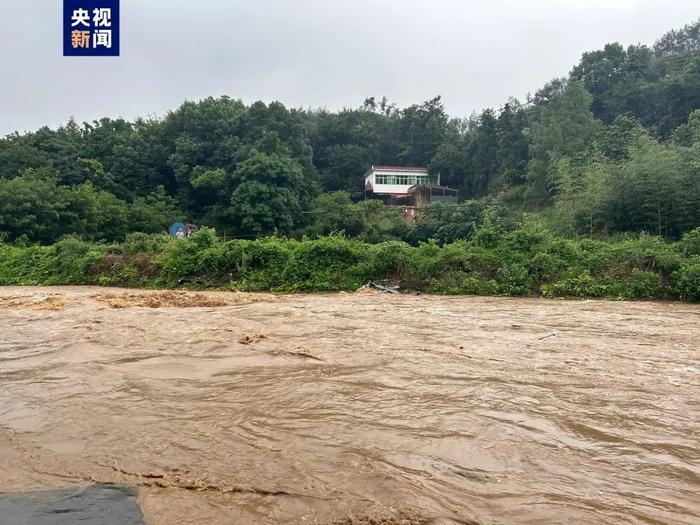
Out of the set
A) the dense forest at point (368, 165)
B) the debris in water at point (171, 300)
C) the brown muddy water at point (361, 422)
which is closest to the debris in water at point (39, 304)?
the debris in water at point (171, 300)

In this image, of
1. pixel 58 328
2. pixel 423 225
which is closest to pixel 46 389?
pixel 58 328

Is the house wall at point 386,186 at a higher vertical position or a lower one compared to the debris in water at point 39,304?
higher

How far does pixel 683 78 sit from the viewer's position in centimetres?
4119

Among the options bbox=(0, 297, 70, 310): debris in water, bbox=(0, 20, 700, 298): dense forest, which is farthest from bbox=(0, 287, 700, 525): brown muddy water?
bbox=(0, 20, 700, 298): dense forest

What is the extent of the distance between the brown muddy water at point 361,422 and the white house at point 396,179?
37.7 m

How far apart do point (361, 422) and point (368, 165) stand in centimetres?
4793

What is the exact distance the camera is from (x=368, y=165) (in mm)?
51469

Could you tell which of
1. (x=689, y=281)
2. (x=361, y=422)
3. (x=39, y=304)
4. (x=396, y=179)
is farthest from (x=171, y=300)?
(x=396, y=179)

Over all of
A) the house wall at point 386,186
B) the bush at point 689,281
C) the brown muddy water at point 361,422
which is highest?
the house wall at point 386,186

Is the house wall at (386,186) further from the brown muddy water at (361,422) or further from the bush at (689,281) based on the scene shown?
the brown muddy water at (361,422)

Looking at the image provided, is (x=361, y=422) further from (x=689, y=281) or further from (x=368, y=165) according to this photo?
(x=368, y=165)

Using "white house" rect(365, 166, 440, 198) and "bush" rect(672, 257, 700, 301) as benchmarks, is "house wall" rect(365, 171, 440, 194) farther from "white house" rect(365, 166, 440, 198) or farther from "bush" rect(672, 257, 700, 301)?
"bush" rect(672, 257, 700, 301)

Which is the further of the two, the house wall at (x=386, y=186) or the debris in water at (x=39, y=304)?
the house wall at (x=386, y=186)

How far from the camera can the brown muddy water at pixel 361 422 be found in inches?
136
